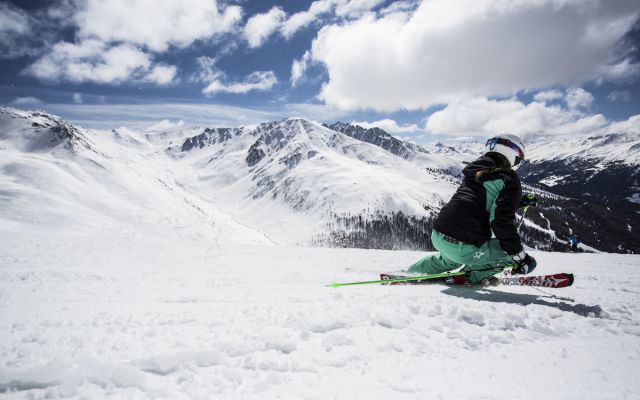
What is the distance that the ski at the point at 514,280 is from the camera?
21.1 ft

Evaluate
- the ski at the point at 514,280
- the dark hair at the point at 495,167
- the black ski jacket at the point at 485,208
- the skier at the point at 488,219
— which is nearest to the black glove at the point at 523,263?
the skier at the point at 488,219

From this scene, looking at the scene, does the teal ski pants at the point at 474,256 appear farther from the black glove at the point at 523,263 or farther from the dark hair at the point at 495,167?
the dark hair at the point at 495,167

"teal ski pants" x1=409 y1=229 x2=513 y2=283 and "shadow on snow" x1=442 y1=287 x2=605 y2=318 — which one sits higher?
"teal ski pants" x1=409 y1=229 x2=513 y2=283

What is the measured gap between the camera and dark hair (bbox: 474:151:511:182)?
6.00m

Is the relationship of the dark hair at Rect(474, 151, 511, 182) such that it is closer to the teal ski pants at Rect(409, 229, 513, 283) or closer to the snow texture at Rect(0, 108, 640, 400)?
the teal ski pants at Rect(409, 229, 513, 283)

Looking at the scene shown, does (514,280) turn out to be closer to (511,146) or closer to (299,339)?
(511,146)

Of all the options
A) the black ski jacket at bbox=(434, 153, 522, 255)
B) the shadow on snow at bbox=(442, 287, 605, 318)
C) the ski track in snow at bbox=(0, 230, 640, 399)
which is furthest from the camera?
the black ski jacket at bbox=(434, 153, 522, 255)

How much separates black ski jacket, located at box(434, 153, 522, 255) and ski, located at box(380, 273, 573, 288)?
1.15 meters

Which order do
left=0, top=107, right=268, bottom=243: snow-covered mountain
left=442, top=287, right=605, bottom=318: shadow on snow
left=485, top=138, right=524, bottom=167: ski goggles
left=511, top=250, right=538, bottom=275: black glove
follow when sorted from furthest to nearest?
left=0, top=107, right=268, bottom=243: snow-covered mountain
left=485, top=138, right=524, bottom=167: ski goggles
left=511, top=250, right=538, bottom=275: black glove
left=442, top=287, right=605, bottom=318: shadow on snow

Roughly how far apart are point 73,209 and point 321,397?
10097cm

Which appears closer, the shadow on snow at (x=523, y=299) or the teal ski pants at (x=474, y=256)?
the shadow on snow at (x=523, y=299)

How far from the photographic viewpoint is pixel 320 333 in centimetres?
394

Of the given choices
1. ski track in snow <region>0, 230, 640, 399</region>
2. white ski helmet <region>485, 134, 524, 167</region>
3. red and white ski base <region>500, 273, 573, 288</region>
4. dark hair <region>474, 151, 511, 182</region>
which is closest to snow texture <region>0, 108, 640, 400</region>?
ski track in snow <region>0, 230, 640, 399</region>

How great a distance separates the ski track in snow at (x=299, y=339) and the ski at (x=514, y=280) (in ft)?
0.83
